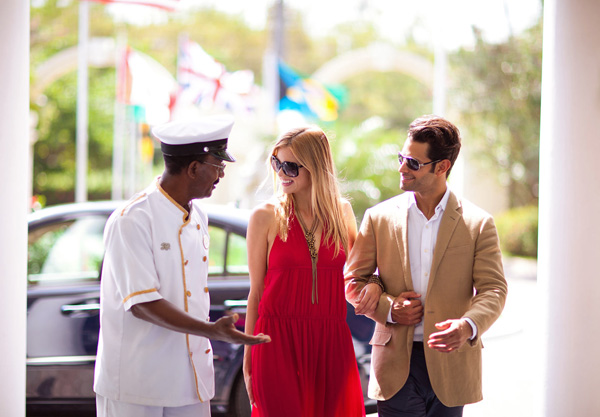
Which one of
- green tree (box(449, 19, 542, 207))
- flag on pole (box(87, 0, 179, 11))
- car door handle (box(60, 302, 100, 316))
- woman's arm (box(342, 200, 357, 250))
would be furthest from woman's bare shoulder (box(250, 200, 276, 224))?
green tree (box(449, 19, 542, 207))

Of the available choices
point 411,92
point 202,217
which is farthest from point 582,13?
point 411,92

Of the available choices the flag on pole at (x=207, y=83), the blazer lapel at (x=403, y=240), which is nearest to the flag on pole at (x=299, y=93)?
the flag on pole at (x=207, y=83)

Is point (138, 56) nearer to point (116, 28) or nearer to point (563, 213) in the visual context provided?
point (563, 213)

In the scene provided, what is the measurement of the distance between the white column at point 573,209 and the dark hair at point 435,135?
116 centimetres

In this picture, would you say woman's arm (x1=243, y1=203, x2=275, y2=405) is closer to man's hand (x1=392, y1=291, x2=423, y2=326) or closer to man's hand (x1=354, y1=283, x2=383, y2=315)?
man's hand (x1=354, y1=283, x2=383, y2=315)

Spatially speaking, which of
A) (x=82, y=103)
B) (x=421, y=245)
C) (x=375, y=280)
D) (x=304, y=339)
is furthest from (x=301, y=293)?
(x=82, y=103)

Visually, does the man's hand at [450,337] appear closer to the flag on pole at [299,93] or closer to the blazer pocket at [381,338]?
the blazer pocket at [381,338]

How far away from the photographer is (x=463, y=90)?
930 inches

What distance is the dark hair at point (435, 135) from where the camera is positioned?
3326 millimetres

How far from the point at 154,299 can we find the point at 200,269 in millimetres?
315

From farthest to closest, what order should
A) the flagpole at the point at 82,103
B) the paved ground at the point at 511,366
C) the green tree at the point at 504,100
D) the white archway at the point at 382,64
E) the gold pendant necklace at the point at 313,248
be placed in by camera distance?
the green tree at the point at 504,100, the white archway at the point at 382,64, the flagpole at the point at 82,103, the paved ground at the point at 511,366, the gold pendant necklace at the point at 313,248

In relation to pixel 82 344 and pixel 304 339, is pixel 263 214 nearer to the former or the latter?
pixel 304 339

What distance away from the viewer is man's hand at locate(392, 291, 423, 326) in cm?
324

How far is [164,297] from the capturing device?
10.0 ft
